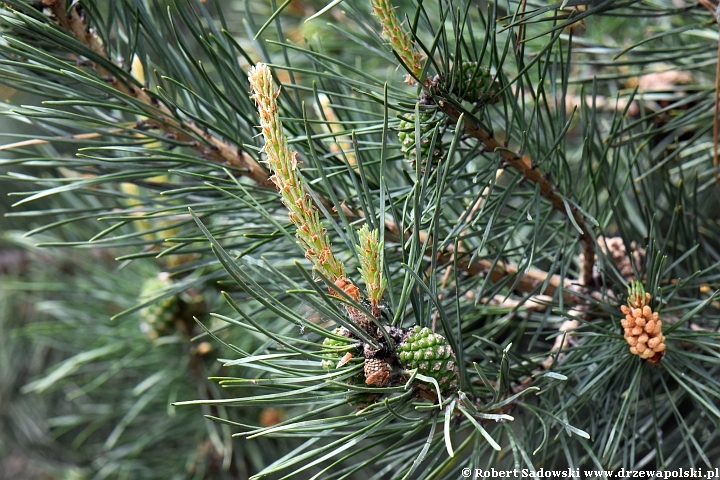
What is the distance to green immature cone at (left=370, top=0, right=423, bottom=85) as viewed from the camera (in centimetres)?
35

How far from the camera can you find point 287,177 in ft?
1.10

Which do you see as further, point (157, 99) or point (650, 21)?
point (650, 21)

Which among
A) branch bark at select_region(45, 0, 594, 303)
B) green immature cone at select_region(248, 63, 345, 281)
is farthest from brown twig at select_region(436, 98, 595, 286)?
green immature cone at select_region(248, 63, 345, 281)

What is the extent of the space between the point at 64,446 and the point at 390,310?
931 mm

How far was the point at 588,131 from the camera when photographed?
459 mm

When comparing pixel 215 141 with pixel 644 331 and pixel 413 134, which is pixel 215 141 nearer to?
pixel 413 134

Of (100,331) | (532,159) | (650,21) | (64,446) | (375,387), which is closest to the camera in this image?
(375,387)

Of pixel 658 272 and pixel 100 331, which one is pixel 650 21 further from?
pixel 100 331

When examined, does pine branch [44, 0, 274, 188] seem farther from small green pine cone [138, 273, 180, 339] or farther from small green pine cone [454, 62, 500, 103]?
small green pine cone [138, 273, 180, 339]

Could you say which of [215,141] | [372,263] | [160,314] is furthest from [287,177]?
[160,314]

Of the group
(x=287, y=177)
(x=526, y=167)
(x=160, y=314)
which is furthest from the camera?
(x=160, y=314)

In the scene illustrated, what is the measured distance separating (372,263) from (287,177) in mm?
62

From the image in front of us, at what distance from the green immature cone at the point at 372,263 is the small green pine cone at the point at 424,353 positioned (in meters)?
0.02

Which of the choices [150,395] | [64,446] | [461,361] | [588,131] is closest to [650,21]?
[588,131]
